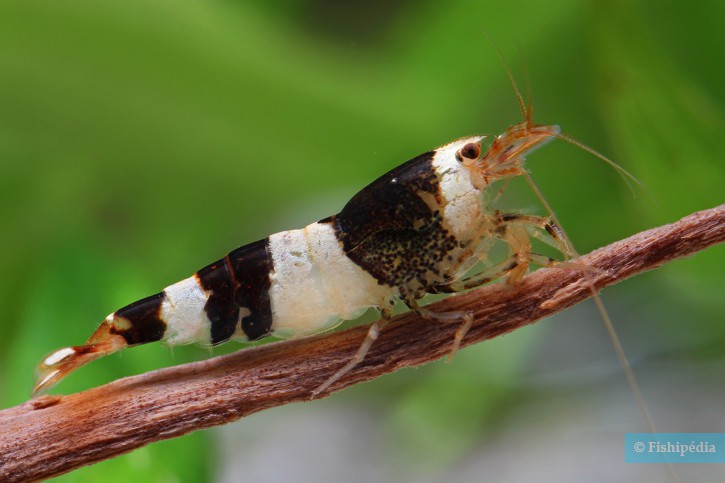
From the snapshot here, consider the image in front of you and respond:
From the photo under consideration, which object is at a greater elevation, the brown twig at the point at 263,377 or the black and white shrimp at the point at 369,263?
the black and white shrimp at the point at 369,263

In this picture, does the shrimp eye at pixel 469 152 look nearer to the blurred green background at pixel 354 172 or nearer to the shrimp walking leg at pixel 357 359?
the shrimp walking leg at pixel 357 359

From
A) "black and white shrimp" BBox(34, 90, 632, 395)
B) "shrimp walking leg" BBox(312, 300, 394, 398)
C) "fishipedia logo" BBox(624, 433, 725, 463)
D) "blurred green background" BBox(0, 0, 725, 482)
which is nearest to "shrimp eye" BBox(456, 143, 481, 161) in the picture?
"black and white shrimp" BBox(34, 90, 632, 395)

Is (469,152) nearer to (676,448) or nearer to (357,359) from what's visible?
Result: (357,359)

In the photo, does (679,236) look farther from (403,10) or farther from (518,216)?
(403,10)

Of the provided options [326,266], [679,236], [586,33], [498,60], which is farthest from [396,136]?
[679,236]

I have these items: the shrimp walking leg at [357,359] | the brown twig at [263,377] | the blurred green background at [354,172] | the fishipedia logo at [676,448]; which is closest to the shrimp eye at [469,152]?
the brown twig at [263,377]

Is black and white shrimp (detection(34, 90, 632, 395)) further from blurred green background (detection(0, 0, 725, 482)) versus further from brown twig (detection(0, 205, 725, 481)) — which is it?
blurred green background (detection(0, 0, 725, 482))
